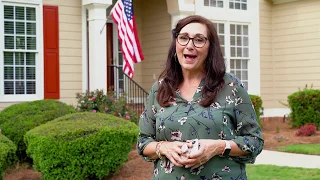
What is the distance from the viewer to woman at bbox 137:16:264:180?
2682 mm

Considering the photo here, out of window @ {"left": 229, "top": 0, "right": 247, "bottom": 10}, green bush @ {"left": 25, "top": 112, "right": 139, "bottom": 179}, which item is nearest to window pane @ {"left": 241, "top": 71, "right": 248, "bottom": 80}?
window @ {"left": 229, "top": 0, "right": 247, "bottom": 10}

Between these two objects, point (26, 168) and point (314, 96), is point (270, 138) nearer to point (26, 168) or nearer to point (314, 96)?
point (314, 96)

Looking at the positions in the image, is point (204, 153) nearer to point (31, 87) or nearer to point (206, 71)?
point (206, 71)

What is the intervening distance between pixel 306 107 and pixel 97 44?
225 inches

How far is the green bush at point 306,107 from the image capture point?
13.5 metres

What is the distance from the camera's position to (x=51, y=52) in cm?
1156

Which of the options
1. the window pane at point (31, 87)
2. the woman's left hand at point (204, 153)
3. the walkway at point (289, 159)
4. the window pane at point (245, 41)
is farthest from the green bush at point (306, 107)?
the woman's left hand at point (204, 153)

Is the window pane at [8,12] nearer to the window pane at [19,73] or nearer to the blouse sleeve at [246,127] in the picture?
the window pane at [19,73]

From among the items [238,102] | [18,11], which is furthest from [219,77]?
[18,11]

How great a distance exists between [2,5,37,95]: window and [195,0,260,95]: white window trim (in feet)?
16.9

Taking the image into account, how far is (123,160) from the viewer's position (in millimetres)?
7480

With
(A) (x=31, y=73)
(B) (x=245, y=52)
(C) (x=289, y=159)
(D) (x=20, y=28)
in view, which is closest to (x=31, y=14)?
(D) (x=20, y=28)

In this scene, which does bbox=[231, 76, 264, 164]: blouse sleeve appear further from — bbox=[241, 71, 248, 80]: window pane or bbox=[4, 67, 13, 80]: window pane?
bbox=[241, 71, 248, 80]: window pane

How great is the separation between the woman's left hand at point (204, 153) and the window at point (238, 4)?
12.5 meters
